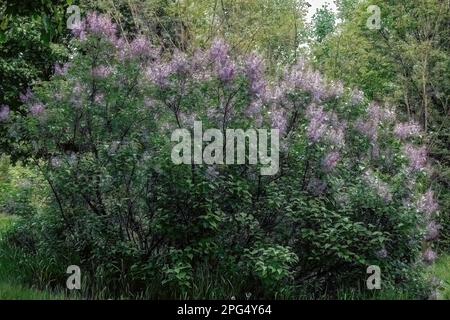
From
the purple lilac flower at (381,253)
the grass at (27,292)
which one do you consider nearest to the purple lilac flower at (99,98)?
the grass at (27,292)

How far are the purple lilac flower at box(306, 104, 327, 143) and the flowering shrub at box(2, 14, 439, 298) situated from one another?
0.6 inches

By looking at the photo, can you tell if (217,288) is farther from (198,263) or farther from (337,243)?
(337,243)

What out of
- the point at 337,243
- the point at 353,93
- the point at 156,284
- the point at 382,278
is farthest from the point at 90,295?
the point at 353,93

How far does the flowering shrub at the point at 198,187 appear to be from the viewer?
5.72 meters

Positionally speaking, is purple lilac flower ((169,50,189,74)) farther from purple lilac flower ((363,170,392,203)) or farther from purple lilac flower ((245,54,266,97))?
purple lilac flower ((363,170,392,203))

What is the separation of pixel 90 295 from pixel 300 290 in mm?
2078

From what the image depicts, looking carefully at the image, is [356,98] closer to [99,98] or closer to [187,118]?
[187,118]

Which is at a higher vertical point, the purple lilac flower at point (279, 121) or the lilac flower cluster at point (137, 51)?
the lilac flower cluster at point (137, 51)

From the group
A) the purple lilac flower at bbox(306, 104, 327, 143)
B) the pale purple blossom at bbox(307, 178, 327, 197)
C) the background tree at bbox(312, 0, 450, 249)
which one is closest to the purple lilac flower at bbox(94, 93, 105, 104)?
the purple lilac flower at bbox(306, 104, 327, 143)

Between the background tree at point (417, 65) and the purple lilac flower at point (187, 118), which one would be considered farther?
the background tree at point (417, 65)

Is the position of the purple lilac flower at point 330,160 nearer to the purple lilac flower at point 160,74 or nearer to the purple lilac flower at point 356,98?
the purple lilac flower at point 356,98

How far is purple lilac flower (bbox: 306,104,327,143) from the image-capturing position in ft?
19.6

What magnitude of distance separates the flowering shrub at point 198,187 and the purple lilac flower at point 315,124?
0.05ft

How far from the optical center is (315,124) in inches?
236
